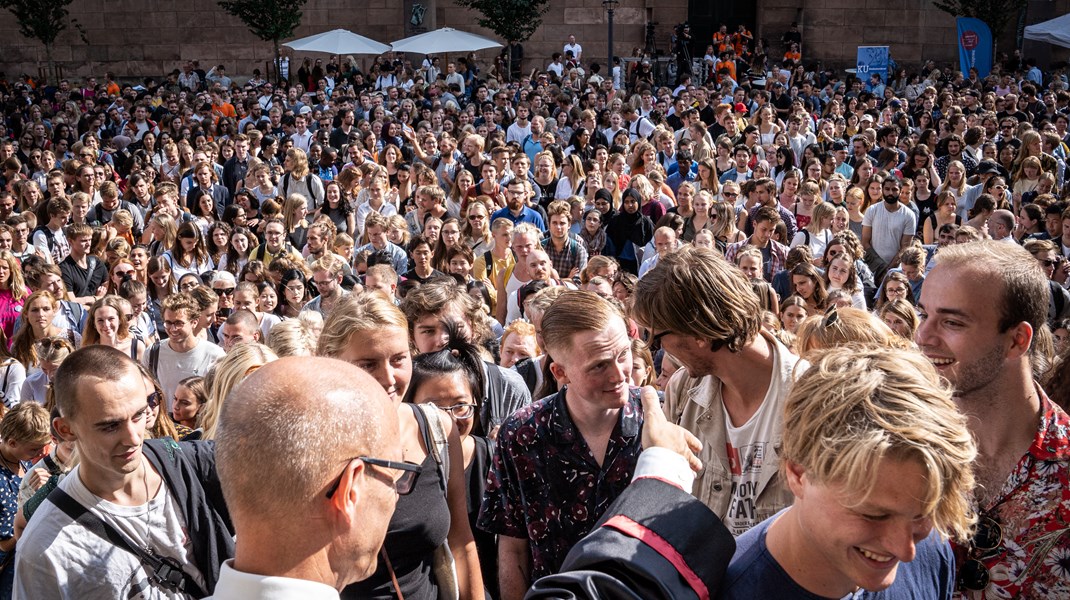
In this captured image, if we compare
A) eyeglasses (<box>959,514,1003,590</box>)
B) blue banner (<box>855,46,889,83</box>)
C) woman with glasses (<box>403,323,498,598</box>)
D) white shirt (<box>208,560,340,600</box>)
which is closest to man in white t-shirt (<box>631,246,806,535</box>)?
eyeglasses (<box>959,514,1003,590</box>)

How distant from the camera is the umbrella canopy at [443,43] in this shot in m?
23.7

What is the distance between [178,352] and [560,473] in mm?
4498

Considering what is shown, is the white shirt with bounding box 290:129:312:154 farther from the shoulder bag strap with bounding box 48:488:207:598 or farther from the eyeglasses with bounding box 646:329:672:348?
the eyeglasses with bounding box 646:329:672:348

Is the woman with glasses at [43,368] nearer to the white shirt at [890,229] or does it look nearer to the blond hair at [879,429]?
the blond hair at [879,429]

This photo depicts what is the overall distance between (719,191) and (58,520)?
31.6 ft

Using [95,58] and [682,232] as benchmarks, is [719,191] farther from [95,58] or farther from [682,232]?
[95,58]

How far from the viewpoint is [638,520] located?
1747 millimetres

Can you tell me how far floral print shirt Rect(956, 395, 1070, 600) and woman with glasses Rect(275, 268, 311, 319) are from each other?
616cm

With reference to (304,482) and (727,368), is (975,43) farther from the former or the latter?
→ (304,482)

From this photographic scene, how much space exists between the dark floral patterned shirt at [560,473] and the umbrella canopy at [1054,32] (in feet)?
75.1

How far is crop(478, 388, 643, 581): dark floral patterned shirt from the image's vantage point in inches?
114

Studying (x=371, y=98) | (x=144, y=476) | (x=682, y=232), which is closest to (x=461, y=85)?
(x=371, y=98)

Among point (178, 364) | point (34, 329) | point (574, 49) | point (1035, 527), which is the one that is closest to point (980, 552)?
point (1035, 527)

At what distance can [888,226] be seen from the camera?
9.91 metres
